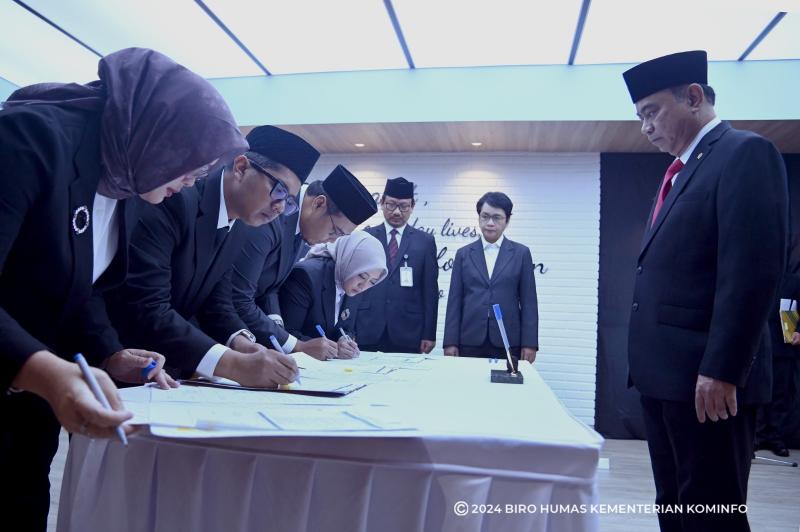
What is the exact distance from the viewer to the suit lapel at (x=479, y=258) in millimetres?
4555

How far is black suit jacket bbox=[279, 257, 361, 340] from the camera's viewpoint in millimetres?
3023

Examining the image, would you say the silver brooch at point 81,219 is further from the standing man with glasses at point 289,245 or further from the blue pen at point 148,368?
the standing man with glasses at point 289,245

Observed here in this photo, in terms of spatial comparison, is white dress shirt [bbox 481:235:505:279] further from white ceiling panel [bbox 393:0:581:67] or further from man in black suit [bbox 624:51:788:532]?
man in black suit [bbox 624:51:788:532]

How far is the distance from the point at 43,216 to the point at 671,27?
438 cm

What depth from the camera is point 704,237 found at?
1666mm

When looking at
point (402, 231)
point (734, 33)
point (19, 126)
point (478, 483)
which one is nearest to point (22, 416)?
point (19, 126)

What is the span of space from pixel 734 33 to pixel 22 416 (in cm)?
487

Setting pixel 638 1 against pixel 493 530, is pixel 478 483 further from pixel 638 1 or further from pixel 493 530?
pixel 638 1

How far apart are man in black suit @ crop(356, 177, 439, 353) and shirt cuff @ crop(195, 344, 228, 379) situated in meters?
2.89

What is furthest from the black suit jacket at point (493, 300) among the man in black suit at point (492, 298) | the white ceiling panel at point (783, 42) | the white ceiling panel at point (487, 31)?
the white ceiling panel at point (783, 42)

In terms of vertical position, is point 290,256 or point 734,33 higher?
point 734,33

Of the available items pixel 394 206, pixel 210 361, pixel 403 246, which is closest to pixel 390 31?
pixel 394 206

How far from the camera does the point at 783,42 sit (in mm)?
4508

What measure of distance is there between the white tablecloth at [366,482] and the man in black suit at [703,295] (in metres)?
0.74
